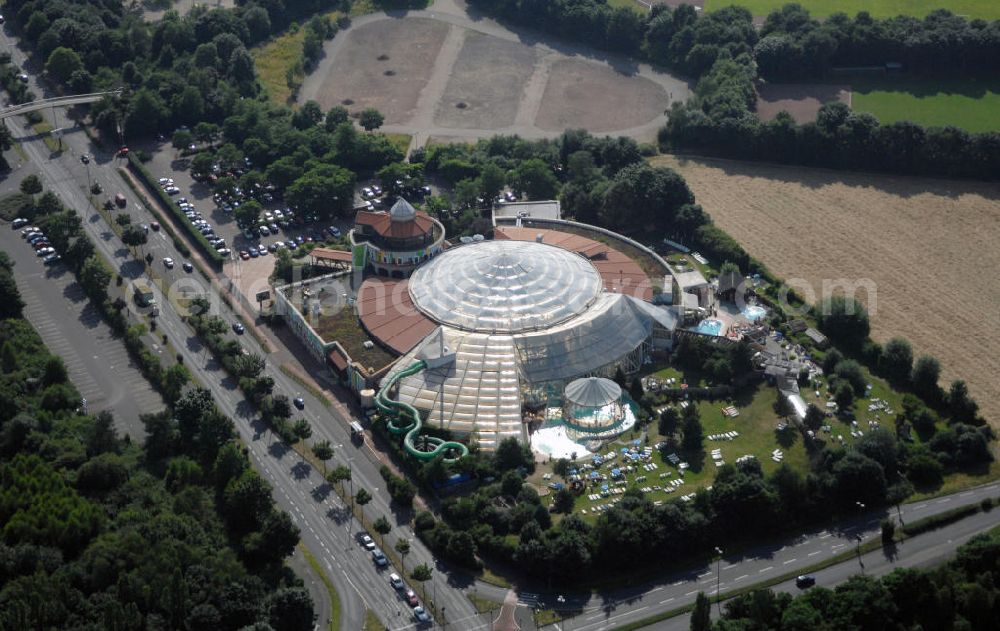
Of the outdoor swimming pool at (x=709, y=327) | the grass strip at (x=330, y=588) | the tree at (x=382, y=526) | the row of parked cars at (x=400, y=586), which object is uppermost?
the outdoor swimming pool at (x=709, y=327)

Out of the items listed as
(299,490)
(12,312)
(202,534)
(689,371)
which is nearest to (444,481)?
(299,490)

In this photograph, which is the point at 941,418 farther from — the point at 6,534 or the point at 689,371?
the point at 6,534

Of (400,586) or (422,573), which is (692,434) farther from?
(400,586)

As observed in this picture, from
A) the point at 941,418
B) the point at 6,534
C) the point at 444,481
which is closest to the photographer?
the point at 6,534

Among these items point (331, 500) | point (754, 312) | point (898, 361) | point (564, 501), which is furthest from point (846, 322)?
point (331, 500)

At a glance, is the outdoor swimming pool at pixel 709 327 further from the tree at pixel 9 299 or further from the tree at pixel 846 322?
the tree at pixel 9 299

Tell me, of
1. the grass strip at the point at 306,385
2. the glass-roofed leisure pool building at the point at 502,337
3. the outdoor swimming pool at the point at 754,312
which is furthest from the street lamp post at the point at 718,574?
the grass strip at the point at 306,385
